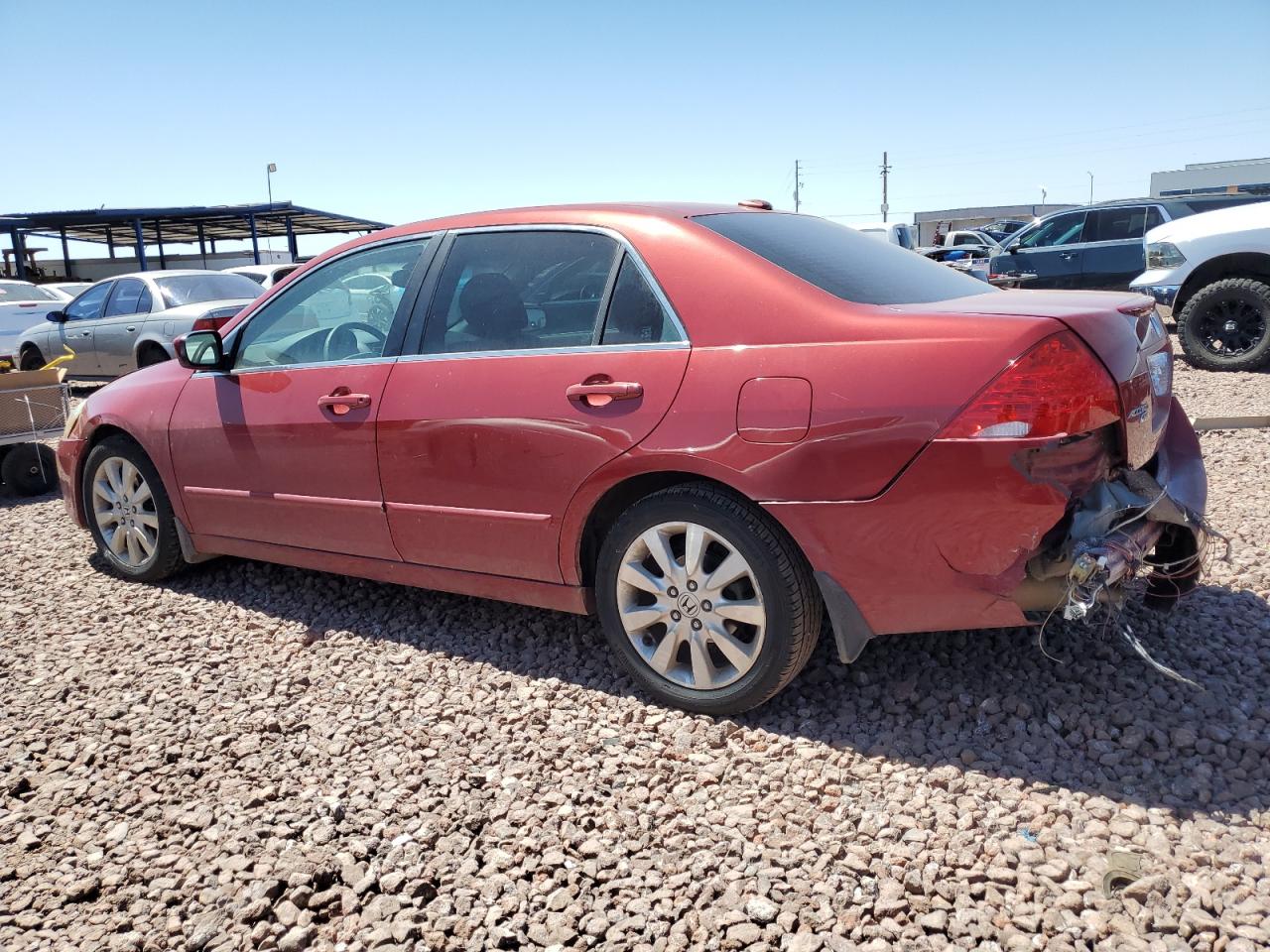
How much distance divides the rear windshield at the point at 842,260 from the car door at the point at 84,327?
10.6 metres

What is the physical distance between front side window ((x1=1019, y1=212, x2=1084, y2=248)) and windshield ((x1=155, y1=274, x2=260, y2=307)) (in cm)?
1115

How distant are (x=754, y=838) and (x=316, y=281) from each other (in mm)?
2945

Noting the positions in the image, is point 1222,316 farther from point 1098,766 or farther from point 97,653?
point 97,653

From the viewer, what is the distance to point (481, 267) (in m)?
3.67

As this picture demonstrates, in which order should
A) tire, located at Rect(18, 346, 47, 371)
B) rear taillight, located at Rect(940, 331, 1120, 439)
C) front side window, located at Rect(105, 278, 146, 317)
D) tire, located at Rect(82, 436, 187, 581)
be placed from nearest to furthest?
rear taillight, located at Rect(940, 331, 1120, 439)
tire, located at Rect(82, 436, 187, 581)
front side window, located at Rect(105, 278, 146, 317)
tire, located at Rect(18, 346, 47, 371)

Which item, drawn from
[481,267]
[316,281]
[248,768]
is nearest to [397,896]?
[248,768]

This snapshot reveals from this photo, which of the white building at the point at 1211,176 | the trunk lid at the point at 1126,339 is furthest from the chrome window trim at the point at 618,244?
the white building at the point at 1211,176

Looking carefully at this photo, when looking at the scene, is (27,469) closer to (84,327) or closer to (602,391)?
(84,327)

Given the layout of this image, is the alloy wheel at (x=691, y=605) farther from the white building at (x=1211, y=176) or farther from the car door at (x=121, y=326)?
the white building at (x=1211, y=176)

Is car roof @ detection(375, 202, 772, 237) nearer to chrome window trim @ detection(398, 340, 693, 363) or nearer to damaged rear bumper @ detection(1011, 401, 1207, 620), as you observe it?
chrome window trim @ detection(398, 340, 693, 363)

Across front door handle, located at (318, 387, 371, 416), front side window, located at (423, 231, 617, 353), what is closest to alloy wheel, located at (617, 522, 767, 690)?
front side window, located at (423, 231, 617, 353)

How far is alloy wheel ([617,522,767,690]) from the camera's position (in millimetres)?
3025

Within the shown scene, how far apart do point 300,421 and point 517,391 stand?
113 centimetres

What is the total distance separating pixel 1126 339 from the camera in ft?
9.27
